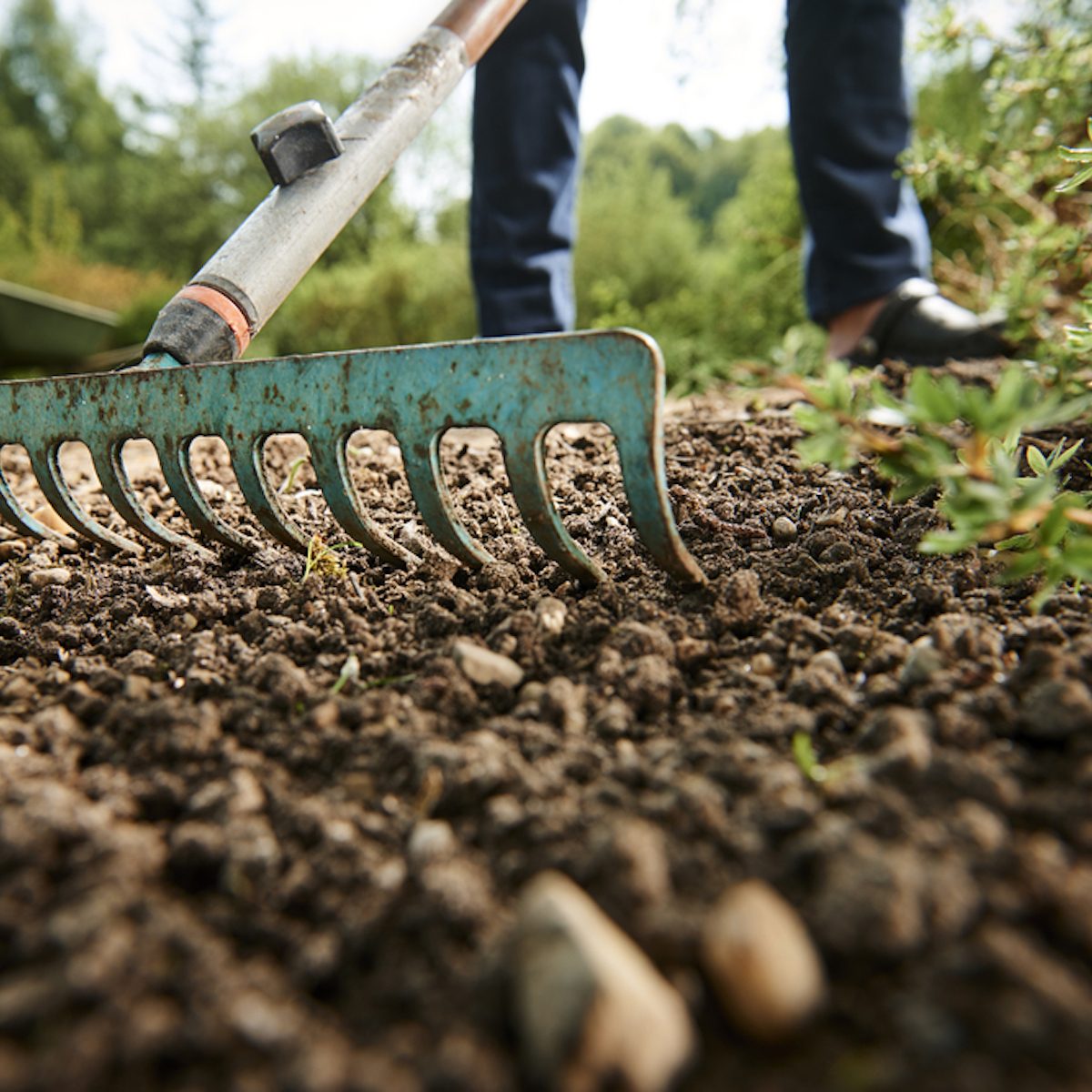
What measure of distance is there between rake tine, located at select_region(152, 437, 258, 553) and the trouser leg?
2.43m

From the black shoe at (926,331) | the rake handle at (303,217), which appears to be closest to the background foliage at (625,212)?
the black shoe at (926,331)

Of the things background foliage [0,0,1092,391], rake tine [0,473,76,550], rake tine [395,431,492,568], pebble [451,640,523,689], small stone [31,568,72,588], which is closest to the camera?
pebble [451,640,523,689]

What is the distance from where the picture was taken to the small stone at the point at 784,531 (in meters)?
1.51

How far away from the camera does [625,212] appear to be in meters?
6.76

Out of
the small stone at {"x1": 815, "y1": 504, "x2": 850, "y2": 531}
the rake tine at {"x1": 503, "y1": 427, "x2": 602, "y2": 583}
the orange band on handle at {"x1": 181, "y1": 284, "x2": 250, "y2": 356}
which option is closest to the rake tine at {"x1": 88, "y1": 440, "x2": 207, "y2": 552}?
the orange band on handle at {"x1": 181, "y1": 284, "x2": 250, "y2": 356}

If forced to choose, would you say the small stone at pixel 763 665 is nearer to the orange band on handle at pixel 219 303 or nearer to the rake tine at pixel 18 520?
the orange band on handle at pixel 219 303

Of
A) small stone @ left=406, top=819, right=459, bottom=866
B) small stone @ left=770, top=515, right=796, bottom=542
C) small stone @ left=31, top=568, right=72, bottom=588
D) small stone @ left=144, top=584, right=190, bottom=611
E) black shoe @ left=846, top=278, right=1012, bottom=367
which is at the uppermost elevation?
black shoe @ left=846, top=278, right=1012, bottom=367

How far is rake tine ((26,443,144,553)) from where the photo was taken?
1.74 m

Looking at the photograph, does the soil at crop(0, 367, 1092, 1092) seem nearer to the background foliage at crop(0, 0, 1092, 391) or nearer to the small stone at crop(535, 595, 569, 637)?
the small stone at crop(535, 595, 569, 637)

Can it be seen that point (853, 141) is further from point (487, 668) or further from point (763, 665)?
point (487, 668)

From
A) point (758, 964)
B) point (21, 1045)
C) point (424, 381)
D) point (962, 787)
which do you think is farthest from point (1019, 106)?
point (21, 1045)

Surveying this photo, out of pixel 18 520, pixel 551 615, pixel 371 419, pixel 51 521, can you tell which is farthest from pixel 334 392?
pixel 51 521

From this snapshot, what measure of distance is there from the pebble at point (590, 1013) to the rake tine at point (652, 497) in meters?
0.68

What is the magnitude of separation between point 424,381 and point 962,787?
3.10ft
